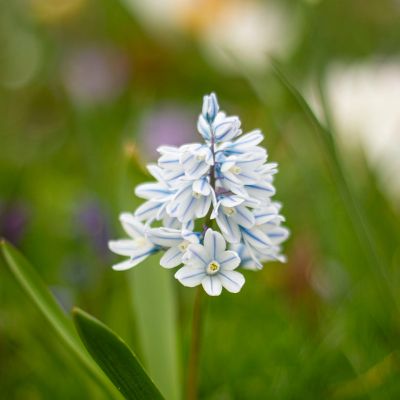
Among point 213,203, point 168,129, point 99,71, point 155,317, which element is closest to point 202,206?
point 213,203

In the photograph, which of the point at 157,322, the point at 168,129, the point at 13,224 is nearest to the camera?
the point at 157,322

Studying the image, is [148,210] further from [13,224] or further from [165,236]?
[13,224]

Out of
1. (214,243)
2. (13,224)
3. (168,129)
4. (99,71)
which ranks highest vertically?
(99,71)

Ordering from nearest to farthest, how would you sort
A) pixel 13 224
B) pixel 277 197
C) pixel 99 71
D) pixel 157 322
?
1. pixel 157 322
2. pixel 13 224
3. pixel 277 197
4. pixel 99 71

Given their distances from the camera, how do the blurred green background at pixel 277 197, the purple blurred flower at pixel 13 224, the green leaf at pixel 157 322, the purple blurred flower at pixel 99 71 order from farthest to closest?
the purple blurred flower at pixel 99 71 < the purple blurred flower at pixel 13 224 < the blurred green background at pixel 277 197 < the green leaf at pixel 157 322

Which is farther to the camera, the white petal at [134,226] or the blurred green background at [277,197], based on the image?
the blurred green background at [277,197]

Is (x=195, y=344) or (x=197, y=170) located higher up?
(x=197, y=170)

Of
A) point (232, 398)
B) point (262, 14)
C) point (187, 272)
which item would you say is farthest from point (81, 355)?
point (262, 14)

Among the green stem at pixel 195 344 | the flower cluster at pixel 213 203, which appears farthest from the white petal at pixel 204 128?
the green stem at pixel 195 344

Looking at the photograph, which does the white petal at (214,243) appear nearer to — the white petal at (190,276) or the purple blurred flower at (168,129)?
the white petal at (190,276)
